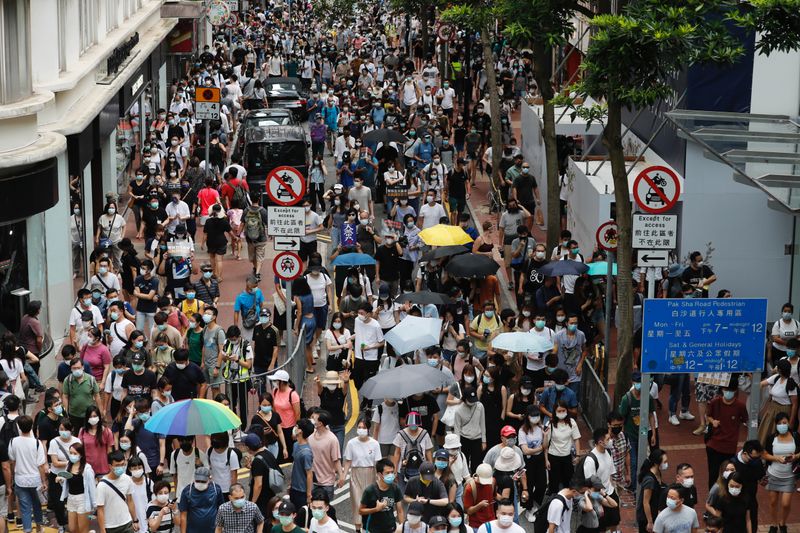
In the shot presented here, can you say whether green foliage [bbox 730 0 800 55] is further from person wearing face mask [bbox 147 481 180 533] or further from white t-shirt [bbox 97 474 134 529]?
white t-shirt [bbox 97 474 134 529]

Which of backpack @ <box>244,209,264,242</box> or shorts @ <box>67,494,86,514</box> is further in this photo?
backpack @ <box>244,209,264,242</box>

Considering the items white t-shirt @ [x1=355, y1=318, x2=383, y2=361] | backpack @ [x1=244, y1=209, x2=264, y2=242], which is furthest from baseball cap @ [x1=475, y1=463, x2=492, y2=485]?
backpack @ [x1=244, y1=209, x2=264, y2=242]

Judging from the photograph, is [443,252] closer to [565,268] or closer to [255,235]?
[565,268]

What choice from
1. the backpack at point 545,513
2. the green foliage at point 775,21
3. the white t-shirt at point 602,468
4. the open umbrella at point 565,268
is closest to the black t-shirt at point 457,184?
the open umbrella at point 565,268

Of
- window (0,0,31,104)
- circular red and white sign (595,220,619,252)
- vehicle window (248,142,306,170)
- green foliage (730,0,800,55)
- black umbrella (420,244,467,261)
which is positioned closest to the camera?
green foliage (730,0,800,55)

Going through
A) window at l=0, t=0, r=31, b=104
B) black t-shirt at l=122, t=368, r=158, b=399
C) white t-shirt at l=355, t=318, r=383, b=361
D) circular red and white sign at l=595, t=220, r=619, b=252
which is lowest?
black t-shirt at l=122, t=368, r=158, b=399

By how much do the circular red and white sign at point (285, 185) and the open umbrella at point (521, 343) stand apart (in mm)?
3080

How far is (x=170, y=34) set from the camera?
45.0 meters

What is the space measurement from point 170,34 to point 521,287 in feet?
81.7

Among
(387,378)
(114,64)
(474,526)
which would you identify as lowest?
(474,526)

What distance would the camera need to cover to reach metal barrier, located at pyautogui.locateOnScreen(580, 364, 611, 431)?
57.5 ft

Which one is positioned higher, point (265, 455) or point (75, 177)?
point (75, 177)

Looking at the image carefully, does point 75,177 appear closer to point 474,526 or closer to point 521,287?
point 521,287

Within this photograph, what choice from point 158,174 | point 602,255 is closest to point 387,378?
point 602,255
